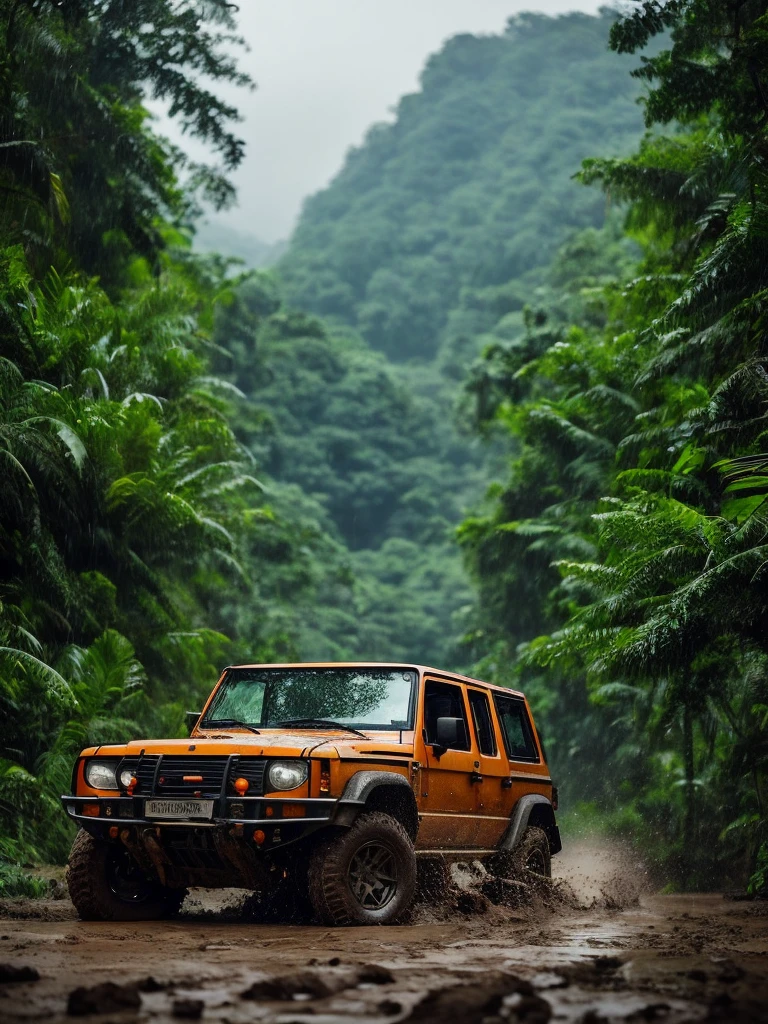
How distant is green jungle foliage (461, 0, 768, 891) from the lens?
12.2m

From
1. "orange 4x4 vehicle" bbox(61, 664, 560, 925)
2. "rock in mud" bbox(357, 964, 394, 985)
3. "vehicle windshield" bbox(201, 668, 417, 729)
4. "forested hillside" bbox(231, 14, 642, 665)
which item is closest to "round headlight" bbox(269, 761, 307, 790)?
"orange 4x4 vehicle" bbox(61, 664, 560, 925)

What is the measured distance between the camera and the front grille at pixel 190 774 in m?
7.47

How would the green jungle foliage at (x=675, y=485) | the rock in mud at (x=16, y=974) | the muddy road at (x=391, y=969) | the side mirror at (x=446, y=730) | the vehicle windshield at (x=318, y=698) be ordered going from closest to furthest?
the muddy road at (x=391, y=969)
the rock in mud at (x=16, y=974)
the side mirror at (x=446, y=730)
the vehicle windshield at (x=318, y=698)
the green jungle foliage at (x=675, y=485)

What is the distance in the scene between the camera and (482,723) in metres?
9.76

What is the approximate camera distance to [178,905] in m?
8.62

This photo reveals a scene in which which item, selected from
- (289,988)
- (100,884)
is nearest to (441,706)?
(100,884)

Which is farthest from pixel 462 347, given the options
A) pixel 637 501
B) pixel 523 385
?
pixel 637 501

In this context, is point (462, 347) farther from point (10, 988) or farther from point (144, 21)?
point (10, 988)

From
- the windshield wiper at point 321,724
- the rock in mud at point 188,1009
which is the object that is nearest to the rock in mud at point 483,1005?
the rock in mud at point 188,1009

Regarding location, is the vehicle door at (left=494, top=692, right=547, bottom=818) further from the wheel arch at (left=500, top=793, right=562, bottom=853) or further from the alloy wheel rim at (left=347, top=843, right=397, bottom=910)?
the alloy wheel rim at (left=347, top=843, right=397, bottom=910)

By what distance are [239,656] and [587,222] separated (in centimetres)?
4854

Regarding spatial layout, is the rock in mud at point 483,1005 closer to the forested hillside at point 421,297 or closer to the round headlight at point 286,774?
the round headlight at point 286,774

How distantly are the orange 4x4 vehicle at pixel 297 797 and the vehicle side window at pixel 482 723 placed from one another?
6 centimetres

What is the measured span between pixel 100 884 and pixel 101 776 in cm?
70
